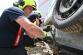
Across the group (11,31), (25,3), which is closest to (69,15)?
(11,31)

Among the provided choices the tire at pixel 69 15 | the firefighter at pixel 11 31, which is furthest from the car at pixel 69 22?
the firefighter at pixel 11 31

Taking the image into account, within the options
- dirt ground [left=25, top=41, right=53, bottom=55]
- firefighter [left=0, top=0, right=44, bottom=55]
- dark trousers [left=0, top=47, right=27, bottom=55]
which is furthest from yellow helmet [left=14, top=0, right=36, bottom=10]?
dirt ground [left=25, top=41, right=53, bottom=55]

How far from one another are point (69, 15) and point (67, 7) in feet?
0.74

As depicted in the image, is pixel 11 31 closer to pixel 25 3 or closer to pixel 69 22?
pixel 25 3

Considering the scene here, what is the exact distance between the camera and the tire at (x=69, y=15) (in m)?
2.34

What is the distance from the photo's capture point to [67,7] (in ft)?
9.12

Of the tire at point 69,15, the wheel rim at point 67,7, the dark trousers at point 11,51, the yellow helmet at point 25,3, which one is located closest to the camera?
the tire at point 69,15

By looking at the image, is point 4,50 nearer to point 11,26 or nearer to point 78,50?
point 11,26

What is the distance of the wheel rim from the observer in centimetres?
250

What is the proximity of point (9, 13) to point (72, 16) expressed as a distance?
2.59 ft

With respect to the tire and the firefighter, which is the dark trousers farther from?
the tire

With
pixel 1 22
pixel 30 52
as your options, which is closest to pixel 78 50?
pixel 1 22

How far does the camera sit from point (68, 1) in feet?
9.23

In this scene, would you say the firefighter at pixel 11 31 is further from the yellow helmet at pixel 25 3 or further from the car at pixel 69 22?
the car at pixel 69 22
